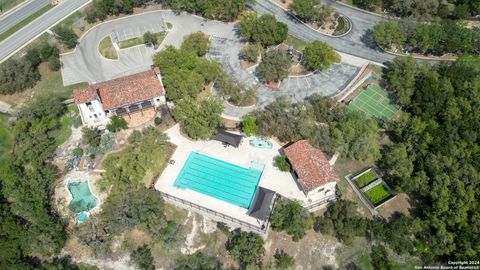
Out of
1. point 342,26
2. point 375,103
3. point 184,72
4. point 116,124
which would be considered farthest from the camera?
point 342,26

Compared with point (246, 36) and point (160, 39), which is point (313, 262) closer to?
point (246, 36)

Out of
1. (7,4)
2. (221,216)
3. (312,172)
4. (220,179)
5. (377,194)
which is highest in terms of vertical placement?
(7,4)

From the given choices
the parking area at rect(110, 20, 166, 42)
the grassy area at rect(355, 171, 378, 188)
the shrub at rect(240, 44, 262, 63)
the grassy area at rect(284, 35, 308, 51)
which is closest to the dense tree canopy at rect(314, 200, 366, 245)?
the grassy area at rect(355, 171, 378, 188)

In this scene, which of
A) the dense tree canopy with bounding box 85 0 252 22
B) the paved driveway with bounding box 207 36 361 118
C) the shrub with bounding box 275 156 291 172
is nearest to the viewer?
the shrub with bounding box 275 156 291 172

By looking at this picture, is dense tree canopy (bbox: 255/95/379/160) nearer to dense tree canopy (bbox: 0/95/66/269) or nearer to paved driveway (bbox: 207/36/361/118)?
paved driveway (bbox: 207/36/361/118)

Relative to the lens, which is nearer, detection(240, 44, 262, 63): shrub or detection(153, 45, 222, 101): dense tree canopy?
detection(153, 45, 222, 101): dense tree canopy

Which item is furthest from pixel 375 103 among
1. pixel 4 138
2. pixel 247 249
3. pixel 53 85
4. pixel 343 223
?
pixel 4 138

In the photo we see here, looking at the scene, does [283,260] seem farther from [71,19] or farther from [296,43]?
[71,19]
